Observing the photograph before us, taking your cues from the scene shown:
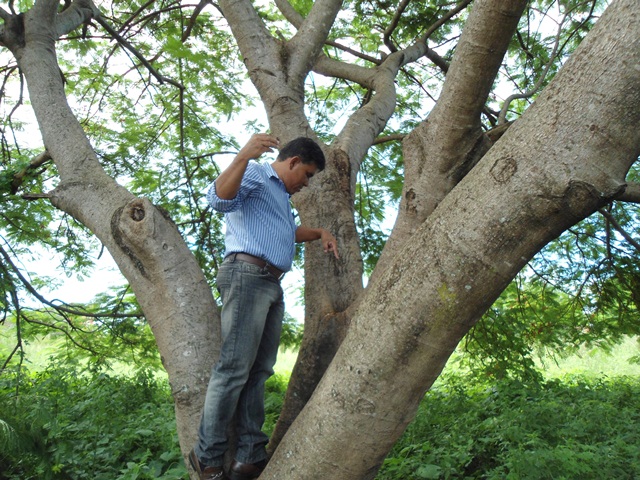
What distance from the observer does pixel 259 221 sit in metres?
2.94

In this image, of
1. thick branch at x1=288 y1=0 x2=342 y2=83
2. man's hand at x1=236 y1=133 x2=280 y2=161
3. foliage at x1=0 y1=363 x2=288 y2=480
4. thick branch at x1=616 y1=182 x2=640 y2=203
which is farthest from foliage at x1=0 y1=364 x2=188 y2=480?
thick branch at x1=616 y1=182 x2=640 y2=203

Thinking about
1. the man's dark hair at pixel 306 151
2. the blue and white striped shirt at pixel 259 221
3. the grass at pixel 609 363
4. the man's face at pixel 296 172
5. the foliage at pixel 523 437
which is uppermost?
the grass at pixel 609 363

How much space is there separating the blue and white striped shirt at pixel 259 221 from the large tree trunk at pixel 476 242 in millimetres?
716

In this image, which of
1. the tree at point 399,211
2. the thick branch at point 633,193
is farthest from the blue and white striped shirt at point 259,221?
the thick branch at point 633,193

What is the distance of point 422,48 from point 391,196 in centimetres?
167

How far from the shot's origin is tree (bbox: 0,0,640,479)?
200 centimetres

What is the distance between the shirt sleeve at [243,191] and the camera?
273 centimetres

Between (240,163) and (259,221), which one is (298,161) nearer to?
(259,221)

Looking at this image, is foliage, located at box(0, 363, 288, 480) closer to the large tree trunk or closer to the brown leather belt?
the brown leather belt

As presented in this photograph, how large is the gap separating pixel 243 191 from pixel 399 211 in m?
0.88

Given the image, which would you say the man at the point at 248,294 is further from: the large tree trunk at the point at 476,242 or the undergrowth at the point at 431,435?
the undergrowth at the point at 431,435

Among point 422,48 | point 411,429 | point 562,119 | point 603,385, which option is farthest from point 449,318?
point 603,385

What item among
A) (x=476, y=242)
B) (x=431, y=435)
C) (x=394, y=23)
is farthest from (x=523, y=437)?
(x=394, y=23)

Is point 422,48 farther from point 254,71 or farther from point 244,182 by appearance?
point 244,182
